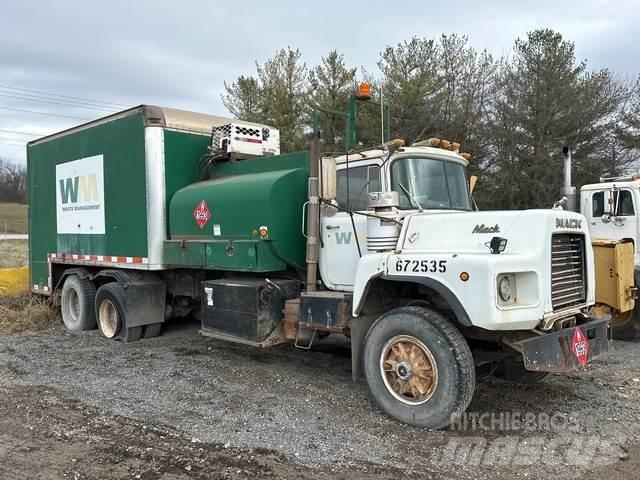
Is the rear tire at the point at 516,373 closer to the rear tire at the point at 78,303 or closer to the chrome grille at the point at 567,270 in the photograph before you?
the chrome grille at the point at 567,270

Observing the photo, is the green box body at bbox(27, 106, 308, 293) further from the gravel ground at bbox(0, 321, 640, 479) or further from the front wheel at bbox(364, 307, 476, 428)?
the front wheel at bbox(364, 307, 476, 428)

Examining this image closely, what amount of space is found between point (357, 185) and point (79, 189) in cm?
526

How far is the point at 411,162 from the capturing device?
5637mm

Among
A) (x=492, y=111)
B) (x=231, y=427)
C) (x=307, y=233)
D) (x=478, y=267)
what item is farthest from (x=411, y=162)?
(x=492, y=111)

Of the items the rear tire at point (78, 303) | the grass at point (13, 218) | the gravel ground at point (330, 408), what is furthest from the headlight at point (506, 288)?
the grass at point (13, 218)

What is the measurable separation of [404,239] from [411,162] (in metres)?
0.95

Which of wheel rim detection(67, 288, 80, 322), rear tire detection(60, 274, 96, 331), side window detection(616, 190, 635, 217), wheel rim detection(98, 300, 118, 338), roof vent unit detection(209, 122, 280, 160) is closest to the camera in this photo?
roof vent unit detection(209, 122, 280, 160)

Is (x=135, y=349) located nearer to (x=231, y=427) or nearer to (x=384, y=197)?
(x=231, y=427)

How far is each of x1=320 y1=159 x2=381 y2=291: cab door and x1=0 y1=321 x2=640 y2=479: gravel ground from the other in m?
1.15

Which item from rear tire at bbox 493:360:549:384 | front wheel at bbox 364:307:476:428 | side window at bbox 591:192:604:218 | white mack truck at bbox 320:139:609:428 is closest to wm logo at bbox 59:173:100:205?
white mack truck at bbox 320:139:609:428

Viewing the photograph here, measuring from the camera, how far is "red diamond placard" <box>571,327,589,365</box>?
181 inches

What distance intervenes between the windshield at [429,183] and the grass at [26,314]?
7.04m

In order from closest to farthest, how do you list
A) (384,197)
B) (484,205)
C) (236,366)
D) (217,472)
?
(217,472), (384,197), (236,366), (484,205)

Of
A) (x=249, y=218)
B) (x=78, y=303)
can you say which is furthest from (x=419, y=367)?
(x=78, y=303)
